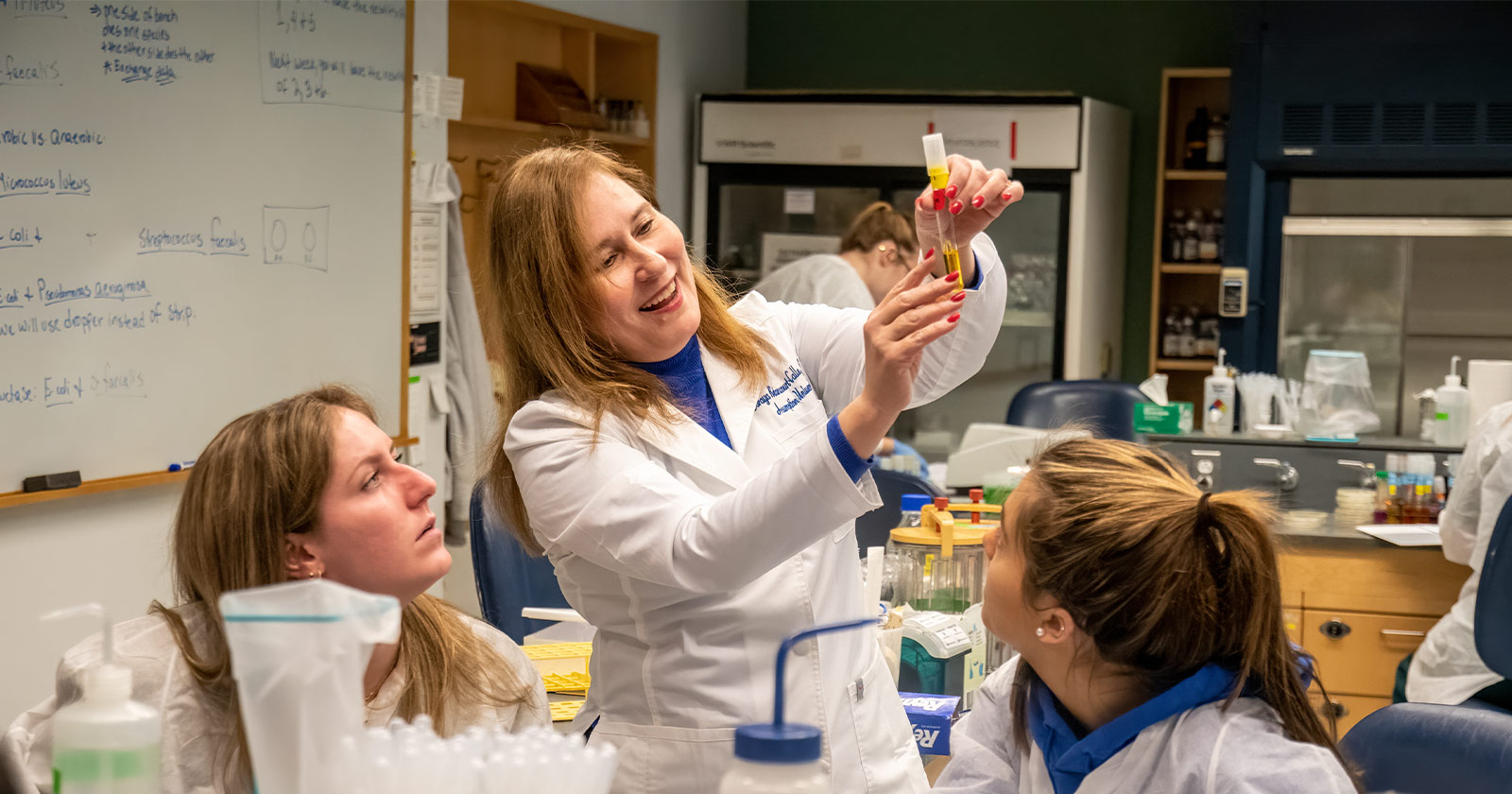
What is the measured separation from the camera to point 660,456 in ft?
4.97

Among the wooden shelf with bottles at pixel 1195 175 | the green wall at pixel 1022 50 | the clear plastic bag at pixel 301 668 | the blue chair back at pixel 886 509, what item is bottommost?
the blue chair back at pixel 886 509

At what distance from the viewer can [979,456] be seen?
420 centimetres

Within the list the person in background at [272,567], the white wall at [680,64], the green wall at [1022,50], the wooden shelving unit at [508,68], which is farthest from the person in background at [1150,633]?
the green wall at [1022,50]

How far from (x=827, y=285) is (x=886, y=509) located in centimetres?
139

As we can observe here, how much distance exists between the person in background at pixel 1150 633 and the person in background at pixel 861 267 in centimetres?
312

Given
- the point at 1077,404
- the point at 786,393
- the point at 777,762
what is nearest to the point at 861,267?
the point at 1077,404

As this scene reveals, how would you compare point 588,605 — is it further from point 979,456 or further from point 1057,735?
point 979,456

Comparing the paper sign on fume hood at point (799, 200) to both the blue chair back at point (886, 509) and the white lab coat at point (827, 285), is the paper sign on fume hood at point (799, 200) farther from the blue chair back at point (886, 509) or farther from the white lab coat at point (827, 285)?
the blue chair back at point (886, 509)

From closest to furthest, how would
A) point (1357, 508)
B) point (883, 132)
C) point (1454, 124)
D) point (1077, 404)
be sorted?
point (1357, 508)
point (1077, 404)
point (1454, 124)
point (883, 132)

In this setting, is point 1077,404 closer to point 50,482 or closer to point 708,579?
point 50,482

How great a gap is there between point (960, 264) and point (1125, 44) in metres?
5.60

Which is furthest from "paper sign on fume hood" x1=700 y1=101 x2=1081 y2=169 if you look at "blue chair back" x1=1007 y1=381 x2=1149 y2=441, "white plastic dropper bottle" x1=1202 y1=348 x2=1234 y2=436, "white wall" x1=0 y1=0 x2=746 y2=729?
"white wall" x1=0 y1=0 x2=746 y2=729

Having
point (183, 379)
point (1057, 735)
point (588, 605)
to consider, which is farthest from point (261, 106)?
point (1057, 735)

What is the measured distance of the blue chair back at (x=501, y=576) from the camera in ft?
8.57
